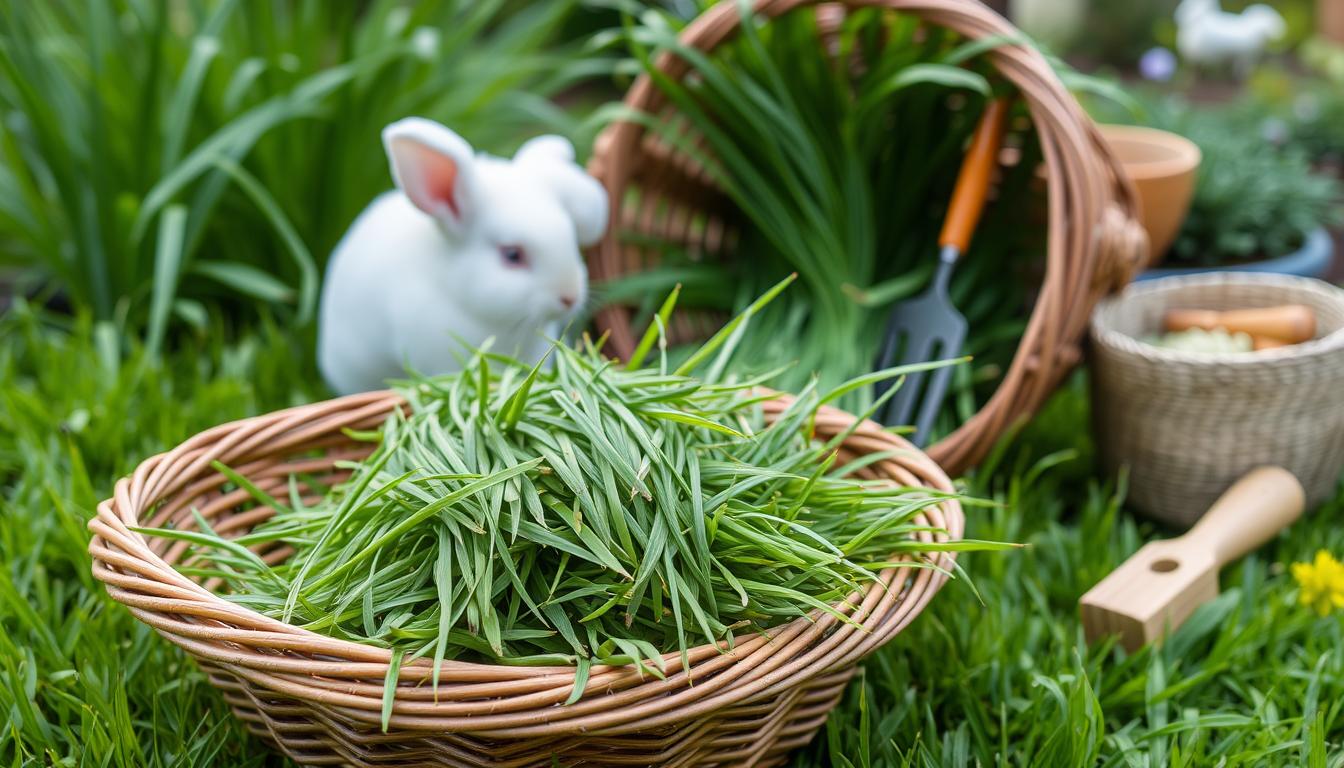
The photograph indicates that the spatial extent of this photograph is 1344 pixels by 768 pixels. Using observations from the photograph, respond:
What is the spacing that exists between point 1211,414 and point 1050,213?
1.12 ft

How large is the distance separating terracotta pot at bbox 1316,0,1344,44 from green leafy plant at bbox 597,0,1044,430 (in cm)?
465

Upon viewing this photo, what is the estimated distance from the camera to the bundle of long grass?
947mm

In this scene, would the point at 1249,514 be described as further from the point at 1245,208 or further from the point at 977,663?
the point at 1245,208

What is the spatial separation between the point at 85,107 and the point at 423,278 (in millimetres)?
1061

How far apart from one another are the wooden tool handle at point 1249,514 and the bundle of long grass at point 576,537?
540mm

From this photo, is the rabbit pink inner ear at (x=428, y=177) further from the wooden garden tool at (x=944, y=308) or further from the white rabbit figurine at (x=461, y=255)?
the wooden garden tool at (x=944, y=308)

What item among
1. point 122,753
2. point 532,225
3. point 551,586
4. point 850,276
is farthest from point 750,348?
point 122,753

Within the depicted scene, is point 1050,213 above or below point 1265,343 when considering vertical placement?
above

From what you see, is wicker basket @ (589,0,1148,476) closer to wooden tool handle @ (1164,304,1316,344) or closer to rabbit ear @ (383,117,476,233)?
wooden tool handle @ (1164,304,1316,344)

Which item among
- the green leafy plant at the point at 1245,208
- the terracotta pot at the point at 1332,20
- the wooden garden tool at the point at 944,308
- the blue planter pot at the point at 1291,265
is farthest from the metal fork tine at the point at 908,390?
the terracotta pot at the point at 1332,20

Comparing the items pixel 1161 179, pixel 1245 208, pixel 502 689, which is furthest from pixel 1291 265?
pixel 502 689

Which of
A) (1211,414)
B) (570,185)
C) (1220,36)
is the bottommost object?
(1211,414)

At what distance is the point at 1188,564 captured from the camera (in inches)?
53.9

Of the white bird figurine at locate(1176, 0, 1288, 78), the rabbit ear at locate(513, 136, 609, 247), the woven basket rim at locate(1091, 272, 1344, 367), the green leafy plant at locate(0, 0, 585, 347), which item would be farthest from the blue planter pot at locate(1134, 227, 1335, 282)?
the white bird figurine at locate(1176, 0, 1288, 78)
